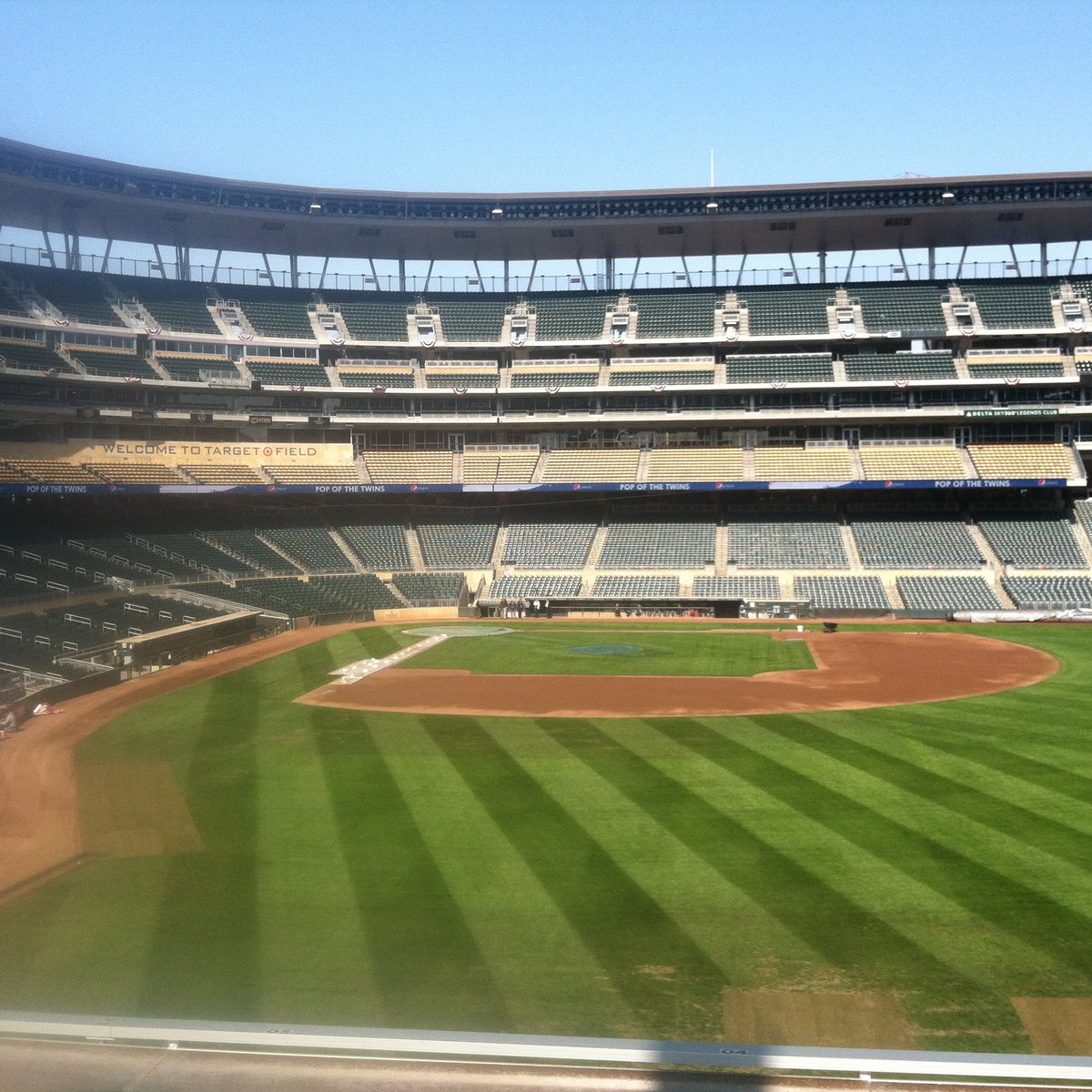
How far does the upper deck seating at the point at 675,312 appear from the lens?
73.2 meters

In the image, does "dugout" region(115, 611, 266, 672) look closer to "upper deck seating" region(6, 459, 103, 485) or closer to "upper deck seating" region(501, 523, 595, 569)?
"upper deck seating" region(6, 459, 103, 485)

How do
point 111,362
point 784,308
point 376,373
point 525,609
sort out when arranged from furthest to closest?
point 784,308 < point 376,373 < point 111,362 < point 525,609

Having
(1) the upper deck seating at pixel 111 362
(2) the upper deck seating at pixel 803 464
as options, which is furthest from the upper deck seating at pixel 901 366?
(1) the upper deck seating at pixel 111 362

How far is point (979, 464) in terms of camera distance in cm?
Answer: 6562

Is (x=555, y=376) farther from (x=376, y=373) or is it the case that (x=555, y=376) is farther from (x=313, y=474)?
(x=313, y=474)

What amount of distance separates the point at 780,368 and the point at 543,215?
791 inches

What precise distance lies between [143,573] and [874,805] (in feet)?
145

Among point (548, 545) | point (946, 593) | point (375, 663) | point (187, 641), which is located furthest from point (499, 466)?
point (187, 641)

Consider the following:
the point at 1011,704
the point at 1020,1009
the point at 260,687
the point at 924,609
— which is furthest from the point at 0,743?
the point at 924,609

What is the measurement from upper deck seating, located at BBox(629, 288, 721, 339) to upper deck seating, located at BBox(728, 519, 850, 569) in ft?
49.9

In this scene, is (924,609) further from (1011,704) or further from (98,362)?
(98,362)

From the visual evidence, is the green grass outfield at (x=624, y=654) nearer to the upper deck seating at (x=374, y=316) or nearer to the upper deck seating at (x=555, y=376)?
the upper deck seating at (x=555, y=376)

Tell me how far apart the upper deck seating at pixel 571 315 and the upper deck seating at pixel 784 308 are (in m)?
10.6

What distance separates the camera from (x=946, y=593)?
58344 millimetres
